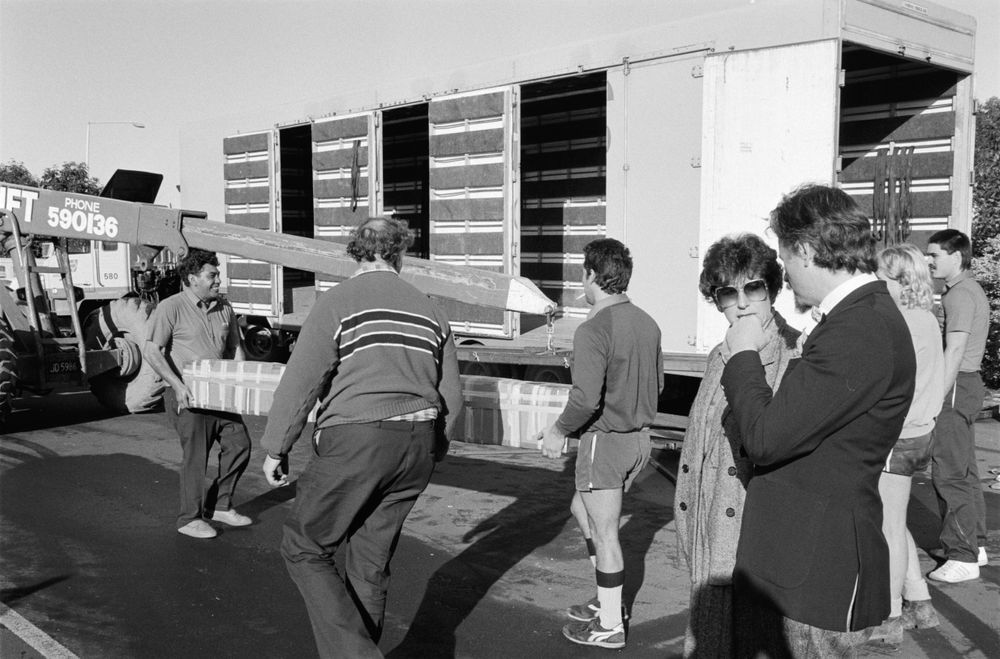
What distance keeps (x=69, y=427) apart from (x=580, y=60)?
642 centimetres

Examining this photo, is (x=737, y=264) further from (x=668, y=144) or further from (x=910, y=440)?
(x=668, y=144)

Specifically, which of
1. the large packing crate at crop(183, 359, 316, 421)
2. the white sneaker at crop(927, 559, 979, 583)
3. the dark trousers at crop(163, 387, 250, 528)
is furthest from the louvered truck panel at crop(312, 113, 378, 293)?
the white sneaker at crop(927, 559, 979, 583)

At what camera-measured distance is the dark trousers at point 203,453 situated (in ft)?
18.2

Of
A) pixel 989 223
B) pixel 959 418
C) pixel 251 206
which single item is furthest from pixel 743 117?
pixel 989 223

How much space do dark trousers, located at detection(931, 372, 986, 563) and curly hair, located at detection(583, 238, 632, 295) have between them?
2.10 m

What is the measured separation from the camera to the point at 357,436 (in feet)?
10.5

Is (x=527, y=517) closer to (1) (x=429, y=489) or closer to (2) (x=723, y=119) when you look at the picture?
(1) (x=429, y=489)

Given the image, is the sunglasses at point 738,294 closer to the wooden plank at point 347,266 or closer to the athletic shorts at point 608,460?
A: the athletic shorts at point 608,460

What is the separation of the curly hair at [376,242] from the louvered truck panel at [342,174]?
6836 mm

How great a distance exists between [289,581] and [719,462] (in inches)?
122

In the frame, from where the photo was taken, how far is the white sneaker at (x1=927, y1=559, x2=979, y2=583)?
15.9 ft

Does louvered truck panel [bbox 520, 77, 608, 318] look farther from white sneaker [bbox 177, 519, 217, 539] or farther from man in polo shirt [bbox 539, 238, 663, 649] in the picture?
man in polo shirt [bbox 539, 238, 663, 649]

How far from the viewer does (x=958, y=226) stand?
797 cm

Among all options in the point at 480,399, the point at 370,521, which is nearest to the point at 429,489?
the point at 480,399
